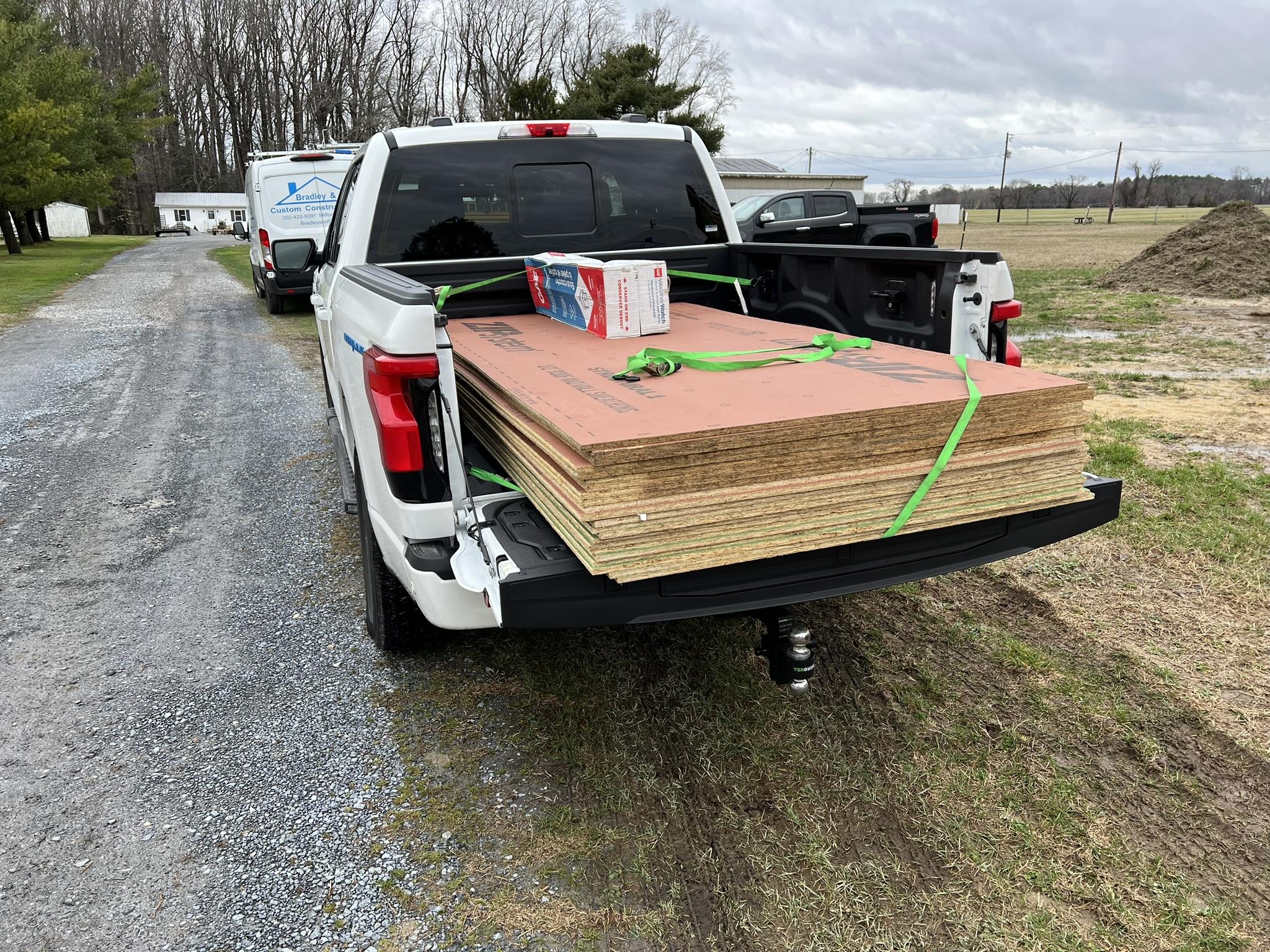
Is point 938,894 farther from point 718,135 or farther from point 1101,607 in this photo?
point 718,135

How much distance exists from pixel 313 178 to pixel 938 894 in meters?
15.3

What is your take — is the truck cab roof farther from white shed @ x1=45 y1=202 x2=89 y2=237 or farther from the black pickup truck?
white shed @ x1=45 y1=202 x2=89 y2=237

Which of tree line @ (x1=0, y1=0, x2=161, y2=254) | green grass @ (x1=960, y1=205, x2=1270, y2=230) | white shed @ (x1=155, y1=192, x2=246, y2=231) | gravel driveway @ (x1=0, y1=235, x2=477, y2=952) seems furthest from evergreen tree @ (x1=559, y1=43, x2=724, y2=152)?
white shed @ (x1=155, y1=192, x2=246, y2=231)

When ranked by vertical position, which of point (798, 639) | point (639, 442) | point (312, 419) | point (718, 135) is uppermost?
point (718, 135)

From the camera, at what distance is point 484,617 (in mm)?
2867

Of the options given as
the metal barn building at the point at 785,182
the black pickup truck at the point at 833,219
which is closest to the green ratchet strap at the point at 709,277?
the black pickup truck at the point at 833,219

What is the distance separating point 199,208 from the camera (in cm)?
8531

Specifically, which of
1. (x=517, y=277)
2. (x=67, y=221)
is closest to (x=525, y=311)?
(x=517, y=277)

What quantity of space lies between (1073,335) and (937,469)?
36.5 ft

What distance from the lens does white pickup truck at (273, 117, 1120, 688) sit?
2625 mm

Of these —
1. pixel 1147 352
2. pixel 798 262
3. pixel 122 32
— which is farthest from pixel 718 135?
pixel 122 32

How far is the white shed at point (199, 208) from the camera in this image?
84312 millimetres

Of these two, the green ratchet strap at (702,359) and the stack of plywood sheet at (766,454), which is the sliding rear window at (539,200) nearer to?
the green ratchet strap at (702,359)

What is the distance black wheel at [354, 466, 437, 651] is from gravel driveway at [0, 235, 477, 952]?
0.17 m
